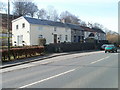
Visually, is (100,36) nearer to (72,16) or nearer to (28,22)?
(72,16)

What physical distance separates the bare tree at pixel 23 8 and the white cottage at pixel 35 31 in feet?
91.3

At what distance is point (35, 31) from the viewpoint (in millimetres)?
39125

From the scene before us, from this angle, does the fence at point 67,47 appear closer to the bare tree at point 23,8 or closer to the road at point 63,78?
the road at point 63,78

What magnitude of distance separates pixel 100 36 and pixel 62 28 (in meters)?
28.0

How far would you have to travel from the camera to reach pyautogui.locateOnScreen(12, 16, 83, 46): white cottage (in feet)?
126

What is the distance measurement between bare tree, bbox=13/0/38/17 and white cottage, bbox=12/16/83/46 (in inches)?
1096

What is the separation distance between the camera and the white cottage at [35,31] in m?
A: 38.5

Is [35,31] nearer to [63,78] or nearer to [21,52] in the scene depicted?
[21,52]

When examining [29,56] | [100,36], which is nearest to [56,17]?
[100,36]

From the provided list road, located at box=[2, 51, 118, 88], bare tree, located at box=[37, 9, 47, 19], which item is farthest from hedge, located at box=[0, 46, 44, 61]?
bare tree, located at box=[37, 9, 47, 19]

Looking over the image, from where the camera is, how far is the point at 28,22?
38.3 metres

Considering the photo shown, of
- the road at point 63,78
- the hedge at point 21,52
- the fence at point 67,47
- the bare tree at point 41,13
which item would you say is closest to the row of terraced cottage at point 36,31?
the fence at point 67,47

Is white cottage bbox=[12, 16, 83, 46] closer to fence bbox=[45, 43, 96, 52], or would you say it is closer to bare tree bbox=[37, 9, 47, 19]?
fence bbox=[45, 43, 96, 52]

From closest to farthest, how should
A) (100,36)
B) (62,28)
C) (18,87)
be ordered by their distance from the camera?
1. (18,87)
2. (62,28)
3. (100,36)
